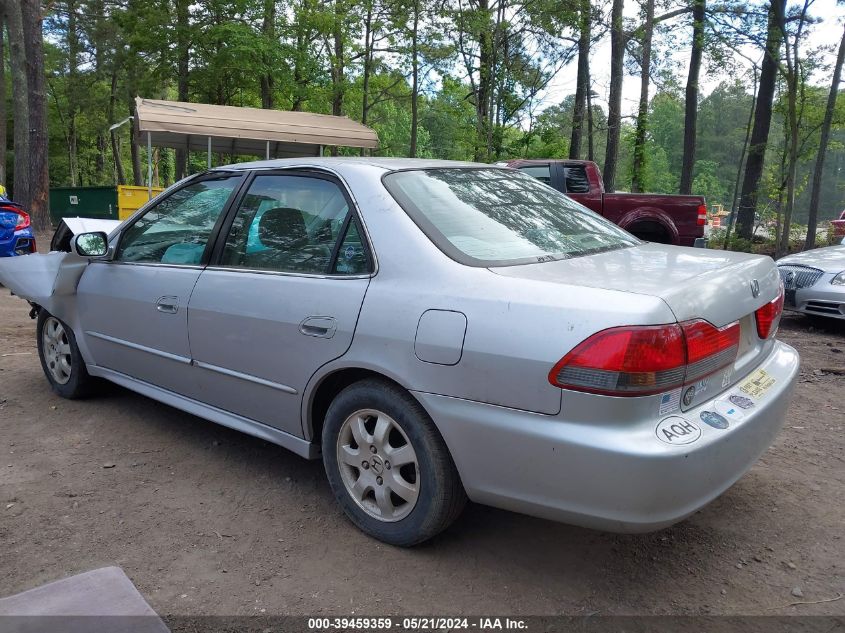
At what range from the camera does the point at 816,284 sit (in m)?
7.16

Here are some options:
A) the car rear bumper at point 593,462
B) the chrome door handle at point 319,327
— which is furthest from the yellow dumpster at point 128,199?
the car rear bumper at point 593,462

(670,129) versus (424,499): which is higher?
(670,129)

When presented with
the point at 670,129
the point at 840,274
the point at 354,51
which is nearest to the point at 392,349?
the point at 840,274

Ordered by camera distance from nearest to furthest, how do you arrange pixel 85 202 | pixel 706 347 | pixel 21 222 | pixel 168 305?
1. pixel 706 347
2. pixel 168 305
3. pixel 21 222
4. pixel 85 202

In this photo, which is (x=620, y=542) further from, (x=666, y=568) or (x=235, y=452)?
(x=235, y=452)

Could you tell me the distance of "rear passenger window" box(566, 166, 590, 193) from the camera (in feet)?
37.7

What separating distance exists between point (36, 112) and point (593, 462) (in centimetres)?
1730

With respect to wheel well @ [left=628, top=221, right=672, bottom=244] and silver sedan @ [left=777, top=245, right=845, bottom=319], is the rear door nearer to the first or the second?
silver sedan @ [left=777, top=245, right=845, bottom=319]

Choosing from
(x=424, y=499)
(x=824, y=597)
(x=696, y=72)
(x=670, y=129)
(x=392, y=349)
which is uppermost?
(x=670, y=129)

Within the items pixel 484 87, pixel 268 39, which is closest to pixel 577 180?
pixel 484 87

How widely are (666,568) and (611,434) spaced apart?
2.92 ft

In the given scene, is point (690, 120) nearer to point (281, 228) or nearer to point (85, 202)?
point (85, 202)

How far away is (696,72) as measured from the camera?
17.3m

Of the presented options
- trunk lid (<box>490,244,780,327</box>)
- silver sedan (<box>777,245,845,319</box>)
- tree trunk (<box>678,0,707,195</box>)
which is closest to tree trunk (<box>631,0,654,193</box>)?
tree trunk (<box>678,0,707,195</box>)
